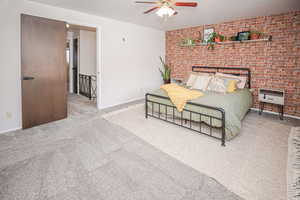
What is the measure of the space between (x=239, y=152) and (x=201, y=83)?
2135 millimetres

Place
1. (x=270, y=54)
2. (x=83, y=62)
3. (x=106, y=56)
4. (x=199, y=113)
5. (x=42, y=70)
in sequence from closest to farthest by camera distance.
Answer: (x=199, y=113) → (x=42, y=70) → (x=270, y=54) → (x=106, y=56) → (x=83, y=62)

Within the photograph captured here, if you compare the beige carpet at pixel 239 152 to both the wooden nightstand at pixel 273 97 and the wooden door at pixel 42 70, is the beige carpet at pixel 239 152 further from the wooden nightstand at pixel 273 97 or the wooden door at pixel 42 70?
the wooden door at pixel 42 70

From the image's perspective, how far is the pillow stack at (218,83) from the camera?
389 cm

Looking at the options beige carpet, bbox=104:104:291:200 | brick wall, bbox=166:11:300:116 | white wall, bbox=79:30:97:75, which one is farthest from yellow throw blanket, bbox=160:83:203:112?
white wall, bbox=79:30:97:75

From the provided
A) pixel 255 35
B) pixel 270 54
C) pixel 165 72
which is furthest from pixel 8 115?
pixel 270 54

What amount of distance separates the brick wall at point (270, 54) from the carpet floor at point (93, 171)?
12.0 ft

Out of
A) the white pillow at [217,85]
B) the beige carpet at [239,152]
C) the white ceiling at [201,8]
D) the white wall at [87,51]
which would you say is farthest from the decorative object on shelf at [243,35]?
the white wall at [87,51]

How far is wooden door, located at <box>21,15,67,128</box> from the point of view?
10.1 feet

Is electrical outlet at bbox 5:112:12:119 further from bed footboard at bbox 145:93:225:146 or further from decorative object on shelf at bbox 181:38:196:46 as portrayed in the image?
decorative object on shelf at bbox 181:38:196:46

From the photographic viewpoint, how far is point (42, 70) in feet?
10.9

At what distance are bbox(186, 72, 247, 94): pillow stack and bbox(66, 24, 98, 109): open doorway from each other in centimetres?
340

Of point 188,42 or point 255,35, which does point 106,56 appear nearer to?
point 188,42

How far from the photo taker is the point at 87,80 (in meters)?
6.07

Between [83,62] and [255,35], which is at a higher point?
[255,35]
